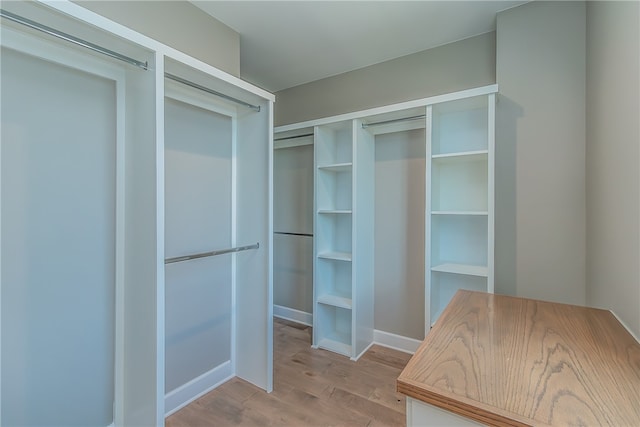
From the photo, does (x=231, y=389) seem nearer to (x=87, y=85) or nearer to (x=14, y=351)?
(x=14, y=351)

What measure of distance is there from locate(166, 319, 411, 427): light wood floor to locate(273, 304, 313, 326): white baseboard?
669 millimetres

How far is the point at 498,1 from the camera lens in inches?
75.2

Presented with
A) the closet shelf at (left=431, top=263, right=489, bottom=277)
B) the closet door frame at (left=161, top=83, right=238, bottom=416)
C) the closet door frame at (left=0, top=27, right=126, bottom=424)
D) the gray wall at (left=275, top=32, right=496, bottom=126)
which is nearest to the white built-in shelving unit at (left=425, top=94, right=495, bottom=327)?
the closet shelf at (left=431, top=263, right=489, bottom=277)

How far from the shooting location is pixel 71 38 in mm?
1197

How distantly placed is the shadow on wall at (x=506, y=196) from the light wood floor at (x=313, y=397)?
3.56 feet

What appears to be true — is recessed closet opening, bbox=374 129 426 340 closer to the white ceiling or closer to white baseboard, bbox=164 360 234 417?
the white ceiling

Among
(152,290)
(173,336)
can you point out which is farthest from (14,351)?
(173,336)

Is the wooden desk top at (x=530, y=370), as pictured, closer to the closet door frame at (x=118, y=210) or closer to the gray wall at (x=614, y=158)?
the gray wall at (x=614, y=158)

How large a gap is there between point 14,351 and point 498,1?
331 centimetres

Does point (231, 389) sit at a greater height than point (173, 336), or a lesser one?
lesser

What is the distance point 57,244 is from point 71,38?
0.93m

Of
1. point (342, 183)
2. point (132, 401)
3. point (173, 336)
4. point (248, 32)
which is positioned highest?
point (248, 32)

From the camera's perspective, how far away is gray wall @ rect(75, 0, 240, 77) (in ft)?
5.20

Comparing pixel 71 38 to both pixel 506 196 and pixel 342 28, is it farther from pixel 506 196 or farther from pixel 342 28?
pixel 506 196
